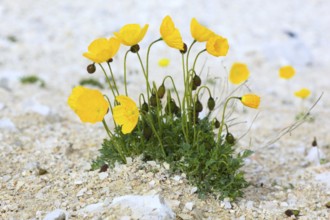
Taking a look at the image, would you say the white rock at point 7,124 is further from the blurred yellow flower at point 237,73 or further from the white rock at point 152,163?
the blurred yellow flower at point 237,73

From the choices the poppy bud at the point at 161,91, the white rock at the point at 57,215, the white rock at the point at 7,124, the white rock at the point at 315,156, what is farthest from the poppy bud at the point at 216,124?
the white rock at the point at 7,124

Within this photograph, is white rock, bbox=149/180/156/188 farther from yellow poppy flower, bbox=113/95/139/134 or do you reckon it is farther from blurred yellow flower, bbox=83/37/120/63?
blurred yellow flower, bbox=83/37/120/63

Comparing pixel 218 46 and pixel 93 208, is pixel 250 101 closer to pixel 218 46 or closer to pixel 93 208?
pixel 218 46

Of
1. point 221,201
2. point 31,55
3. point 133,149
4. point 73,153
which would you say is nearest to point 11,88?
point 31,55

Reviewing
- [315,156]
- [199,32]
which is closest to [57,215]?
[199,32]

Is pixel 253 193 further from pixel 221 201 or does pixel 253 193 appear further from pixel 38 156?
pixel 38 156

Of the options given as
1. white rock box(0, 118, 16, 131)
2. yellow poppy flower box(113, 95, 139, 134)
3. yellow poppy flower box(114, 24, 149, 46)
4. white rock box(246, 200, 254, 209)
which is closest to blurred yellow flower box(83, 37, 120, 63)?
yellow poppy flower box(114, 24, 149, 46)
